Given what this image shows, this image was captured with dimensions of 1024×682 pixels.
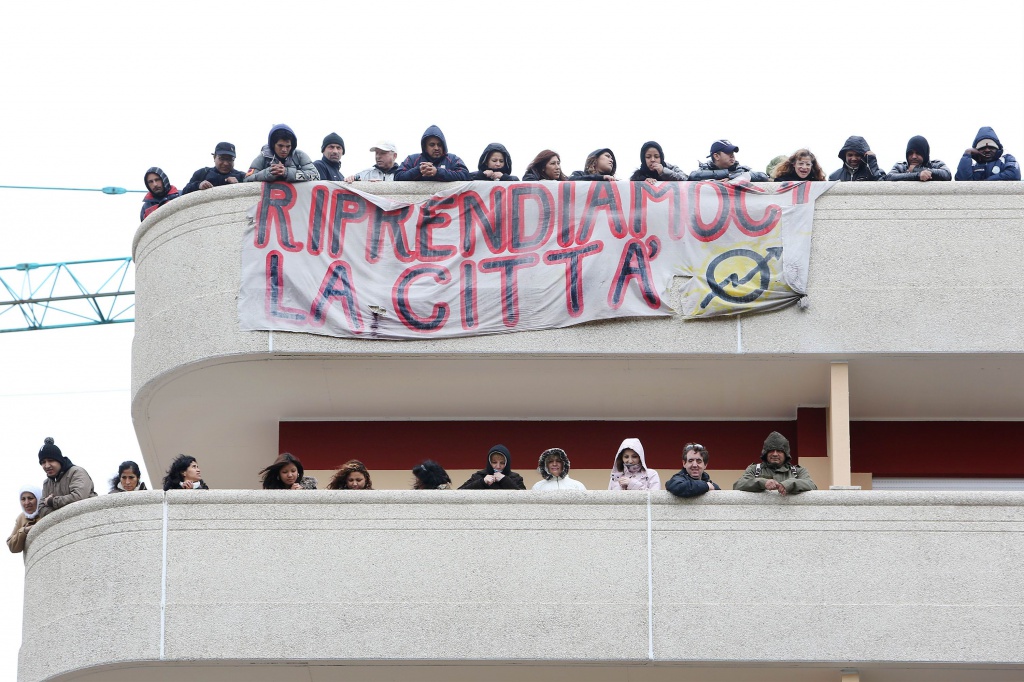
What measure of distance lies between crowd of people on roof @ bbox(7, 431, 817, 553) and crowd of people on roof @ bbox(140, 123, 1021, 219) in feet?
9.26

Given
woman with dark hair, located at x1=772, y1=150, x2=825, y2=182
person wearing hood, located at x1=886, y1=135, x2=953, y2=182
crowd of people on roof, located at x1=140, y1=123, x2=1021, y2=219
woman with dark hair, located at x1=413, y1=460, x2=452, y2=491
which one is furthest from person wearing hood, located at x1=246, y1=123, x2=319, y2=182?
person wearing hood, located at x1=886, y1=135, x2=953, y2=182

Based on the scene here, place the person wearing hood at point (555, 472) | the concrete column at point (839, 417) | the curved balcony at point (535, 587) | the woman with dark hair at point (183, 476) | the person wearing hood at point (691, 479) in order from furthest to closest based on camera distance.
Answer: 1. the concrete column at point (839, 417)
2. the person wearing hood at point (555, 472)
3. the woman with dark hair at point (183, 476)
4. the person wearing hood at point (691, 479)
5. the curved balcony at point (535, 587)

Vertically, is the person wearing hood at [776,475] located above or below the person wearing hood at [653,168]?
below

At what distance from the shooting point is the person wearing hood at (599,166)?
58.9 ft

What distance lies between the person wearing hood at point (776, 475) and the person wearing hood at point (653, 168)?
3147 millimetres

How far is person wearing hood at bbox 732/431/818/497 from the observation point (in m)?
15.7

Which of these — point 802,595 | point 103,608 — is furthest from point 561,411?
point 103,608

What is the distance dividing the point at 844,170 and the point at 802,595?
459 centimetres

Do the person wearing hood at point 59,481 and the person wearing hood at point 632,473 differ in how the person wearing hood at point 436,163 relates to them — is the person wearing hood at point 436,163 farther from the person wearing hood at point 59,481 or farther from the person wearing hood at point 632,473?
the person wearing hood at point 59,481

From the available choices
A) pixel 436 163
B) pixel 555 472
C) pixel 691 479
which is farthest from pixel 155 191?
pixel 691 479

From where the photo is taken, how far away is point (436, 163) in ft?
58.6

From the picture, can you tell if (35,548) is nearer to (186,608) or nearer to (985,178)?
(186,608)

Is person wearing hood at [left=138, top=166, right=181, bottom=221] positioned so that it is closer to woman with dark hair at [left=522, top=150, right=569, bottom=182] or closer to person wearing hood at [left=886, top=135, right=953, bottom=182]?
woman with dark hair at [left=522, top=150, right=569, bottom=182]

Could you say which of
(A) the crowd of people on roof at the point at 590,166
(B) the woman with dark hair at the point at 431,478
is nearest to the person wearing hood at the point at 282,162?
(A) the crowd of people on roof at the point at 590,166
